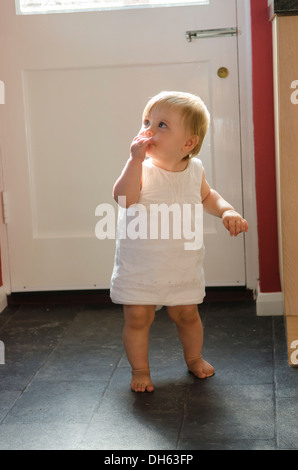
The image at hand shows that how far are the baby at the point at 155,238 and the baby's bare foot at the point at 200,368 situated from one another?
5.6 inches

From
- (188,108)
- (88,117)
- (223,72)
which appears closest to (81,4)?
(88,117)

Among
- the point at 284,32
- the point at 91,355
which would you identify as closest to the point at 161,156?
the point at 284,32

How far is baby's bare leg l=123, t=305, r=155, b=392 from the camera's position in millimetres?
1996

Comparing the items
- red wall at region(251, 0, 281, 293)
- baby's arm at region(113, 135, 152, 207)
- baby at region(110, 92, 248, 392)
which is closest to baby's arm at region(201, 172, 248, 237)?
baby at region(110, 92, 248, 392)

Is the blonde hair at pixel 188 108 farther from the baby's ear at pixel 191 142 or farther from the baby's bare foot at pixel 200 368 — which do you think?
the baby's bare foot at pixel 200 368

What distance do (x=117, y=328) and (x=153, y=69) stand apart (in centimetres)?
94

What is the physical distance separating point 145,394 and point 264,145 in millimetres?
1027

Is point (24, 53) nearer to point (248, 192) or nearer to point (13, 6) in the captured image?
point (13, 6)

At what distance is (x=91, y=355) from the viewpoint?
2299 millimetres

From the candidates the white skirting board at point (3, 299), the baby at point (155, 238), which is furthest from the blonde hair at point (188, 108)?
the white skirting board at point (3, 299)

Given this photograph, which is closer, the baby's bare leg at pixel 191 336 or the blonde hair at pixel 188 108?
the blonde hair at pixel 188 108

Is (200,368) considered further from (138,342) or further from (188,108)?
(188,108)

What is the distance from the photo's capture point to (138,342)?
202cm

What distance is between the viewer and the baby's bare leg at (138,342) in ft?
6.55
